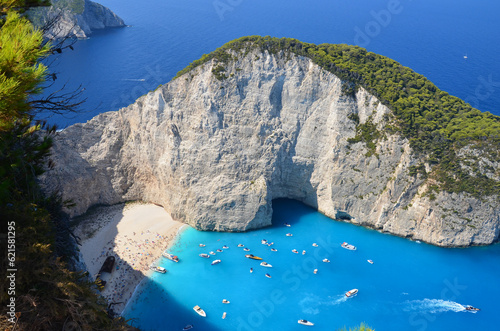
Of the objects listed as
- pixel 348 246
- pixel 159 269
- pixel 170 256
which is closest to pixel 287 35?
pixel 348 246

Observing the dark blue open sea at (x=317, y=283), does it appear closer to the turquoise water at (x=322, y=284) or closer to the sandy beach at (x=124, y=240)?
the turquoise water at (x=322, y=284)

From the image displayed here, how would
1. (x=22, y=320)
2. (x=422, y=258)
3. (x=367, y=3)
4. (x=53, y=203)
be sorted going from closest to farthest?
(x=22, y=320) → (x=53, y=203) → (x=422, y=258) → (x=367, y=3)

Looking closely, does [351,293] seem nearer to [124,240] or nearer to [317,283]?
[317,283]

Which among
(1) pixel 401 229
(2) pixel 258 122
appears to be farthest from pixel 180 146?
(1) pixel 401 229

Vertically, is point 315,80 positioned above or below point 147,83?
above

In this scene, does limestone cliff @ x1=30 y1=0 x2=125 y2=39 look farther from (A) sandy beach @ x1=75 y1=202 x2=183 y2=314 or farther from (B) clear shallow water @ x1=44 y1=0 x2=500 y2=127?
(A) sandy beach @ x1=75 y1=202 x2=183 y2=314

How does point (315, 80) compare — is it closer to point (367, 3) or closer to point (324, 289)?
point (324, 289)

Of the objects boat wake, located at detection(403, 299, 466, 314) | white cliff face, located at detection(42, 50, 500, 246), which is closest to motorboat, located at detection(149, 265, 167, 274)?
white cliff face, located at detection(42, 50, 500, 246)
